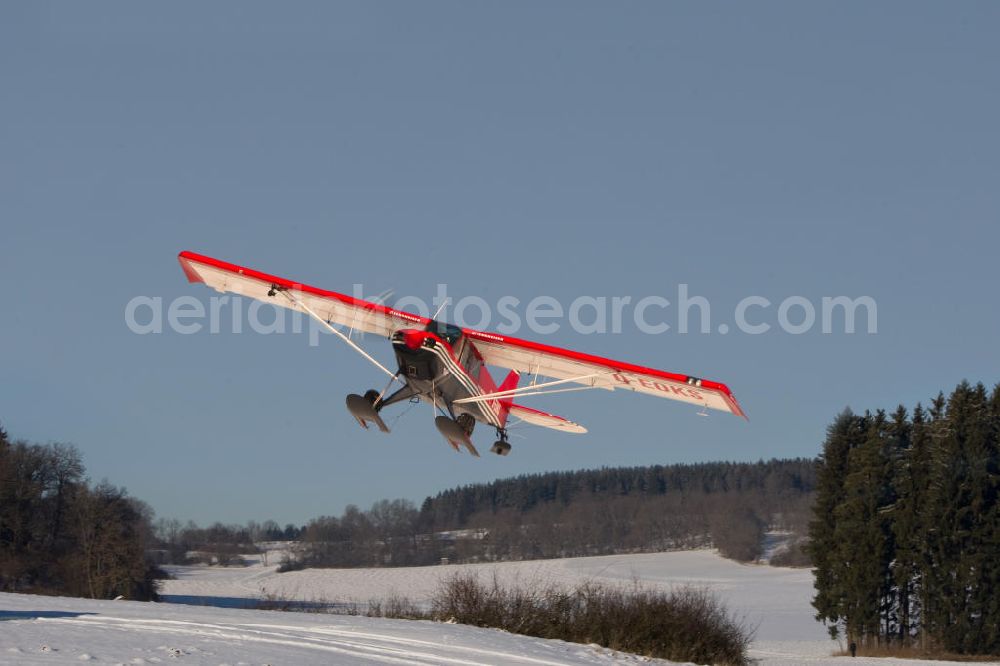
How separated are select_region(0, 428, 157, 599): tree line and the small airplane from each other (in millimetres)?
29533

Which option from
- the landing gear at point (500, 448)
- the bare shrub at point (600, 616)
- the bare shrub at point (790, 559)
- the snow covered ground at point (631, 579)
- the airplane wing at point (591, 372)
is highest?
the airplane wing at point (591, 372)

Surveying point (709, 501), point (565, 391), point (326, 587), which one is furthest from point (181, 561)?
point (565, 391)

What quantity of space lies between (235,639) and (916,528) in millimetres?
37939

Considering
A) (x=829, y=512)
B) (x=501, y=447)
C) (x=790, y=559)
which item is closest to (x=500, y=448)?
(x=501, y=447)

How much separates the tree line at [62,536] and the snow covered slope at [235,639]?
35792mm

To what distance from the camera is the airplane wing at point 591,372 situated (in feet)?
83.1

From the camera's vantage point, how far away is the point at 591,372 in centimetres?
2688

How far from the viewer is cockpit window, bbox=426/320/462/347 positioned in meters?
24.2

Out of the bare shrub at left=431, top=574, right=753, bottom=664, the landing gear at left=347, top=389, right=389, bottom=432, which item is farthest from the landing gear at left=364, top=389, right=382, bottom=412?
the bare shrub at left=431, top=574, right=753, bottom=664

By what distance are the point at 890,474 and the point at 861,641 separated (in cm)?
707

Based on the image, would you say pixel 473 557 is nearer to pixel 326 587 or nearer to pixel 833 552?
pixel 326 587

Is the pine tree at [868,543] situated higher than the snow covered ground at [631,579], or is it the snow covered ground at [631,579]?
the pine tree at [868,543]

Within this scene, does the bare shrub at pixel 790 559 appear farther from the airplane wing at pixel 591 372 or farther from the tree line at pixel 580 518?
the airplane wing at pixel 591 372

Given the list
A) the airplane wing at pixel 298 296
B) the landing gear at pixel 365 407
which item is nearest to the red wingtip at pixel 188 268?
the airplane wing at pixel 298 296
